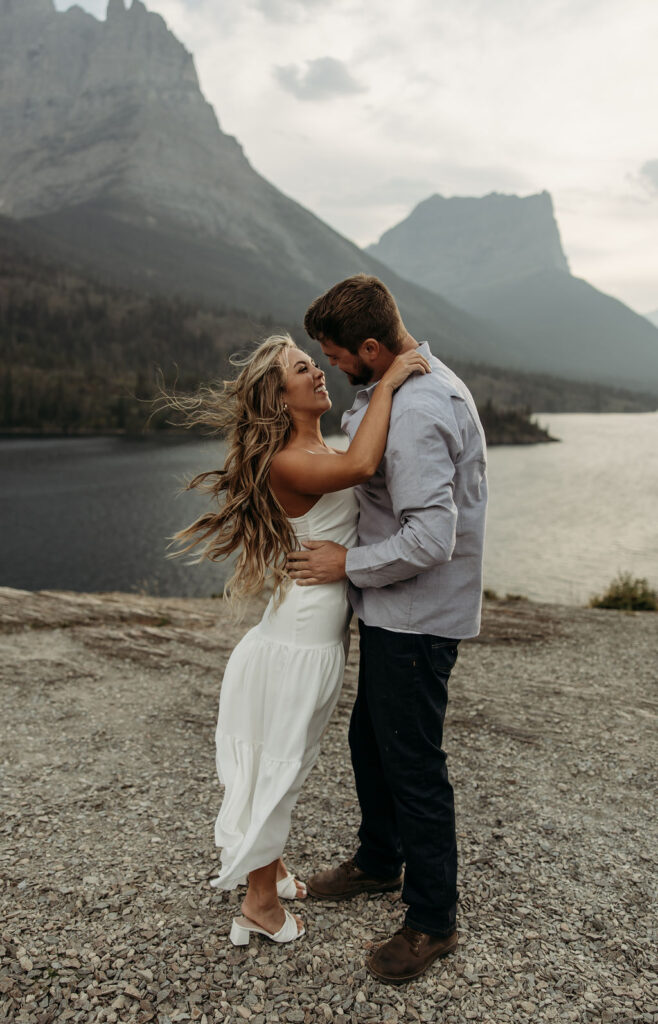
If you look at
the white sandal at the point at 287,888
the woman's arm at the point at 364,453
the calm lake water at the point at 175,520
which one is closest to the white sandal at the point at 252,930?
the white sandal at the point at 287,888

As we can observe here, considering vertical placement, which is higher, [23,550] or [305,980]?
[305,980]

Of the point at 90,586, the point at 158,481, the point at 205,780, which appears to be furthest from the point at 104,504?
the point at 205,780

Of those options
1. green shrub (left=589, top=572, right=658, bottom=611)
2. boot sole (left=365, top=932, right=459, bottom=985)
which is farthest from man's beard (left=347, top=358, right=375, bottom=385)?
green shrub (left=589, top=572, right=658, bottom=611)

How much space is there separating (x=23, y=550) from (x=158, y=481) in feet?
56.3

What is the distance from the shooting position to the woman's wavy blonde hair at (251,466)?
2.49m

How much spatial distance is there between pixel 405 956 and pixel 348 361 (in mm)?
2276

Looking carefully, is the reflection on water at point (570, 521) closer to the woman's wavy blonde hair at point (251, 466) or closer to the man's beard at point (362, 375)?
the woman's wavy blonde hair at point (251, 466)

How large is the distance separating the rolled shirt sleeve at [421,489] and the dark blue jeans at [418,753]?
0.36 metres

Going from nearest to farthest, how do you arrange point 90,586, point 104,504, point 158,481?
point 90,586 < point 104,504 < point 158,481

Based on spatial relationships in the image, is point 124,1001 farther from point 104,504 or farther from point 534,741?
point 104,504

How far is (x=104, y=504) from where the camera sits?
37938 mm

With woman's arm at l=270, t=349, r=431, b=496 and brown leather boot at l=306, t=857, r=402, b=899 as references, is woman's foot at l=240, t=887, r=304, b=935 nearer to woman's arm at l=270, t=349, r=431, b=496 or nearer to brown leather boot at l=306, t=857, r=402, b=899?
brown leather boot at l=306, t=857, r=402, b=899

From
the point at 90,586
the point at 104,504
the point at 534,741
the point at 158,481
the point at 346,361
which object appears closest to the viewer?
the point at 346,361

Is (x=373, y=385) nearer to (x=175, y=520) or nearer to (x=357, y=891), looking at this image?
(x=357, y=891)
